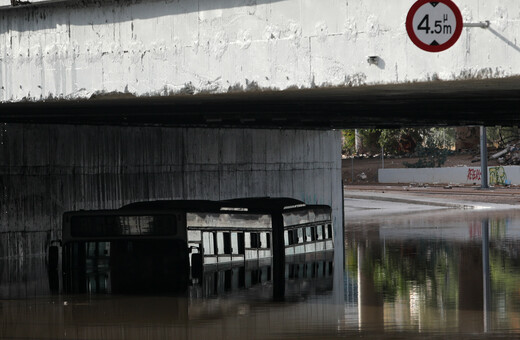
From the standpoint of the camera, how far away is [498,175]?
84938 millimetres

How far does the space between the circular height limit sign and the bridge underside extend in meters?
0.78

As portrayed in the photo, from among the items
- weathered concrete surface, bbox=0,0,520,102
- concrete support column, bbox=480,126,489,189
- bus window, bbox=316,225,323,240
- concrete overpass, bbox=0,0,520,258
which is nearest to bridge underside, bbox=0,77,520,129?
concrete overpass, bbox=0,0,520,258

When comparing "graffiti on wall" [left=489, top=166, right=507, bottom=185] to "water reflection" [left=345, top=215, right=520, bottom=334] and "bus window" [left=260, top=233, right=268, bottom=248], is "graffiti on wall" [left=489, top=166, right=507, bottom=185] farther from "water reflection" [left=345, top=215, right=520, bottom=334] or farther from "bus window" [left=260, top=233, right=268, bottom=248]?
"bus window" [left=260, top=233, right=268, bottom=248]

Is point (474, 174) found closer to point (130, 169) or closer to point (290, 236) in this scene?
point (130, 169)

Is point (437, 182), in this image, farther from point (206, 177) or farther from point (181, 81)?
point (181, 81)

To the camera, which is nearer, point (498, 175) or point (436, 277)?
point (436, 277)

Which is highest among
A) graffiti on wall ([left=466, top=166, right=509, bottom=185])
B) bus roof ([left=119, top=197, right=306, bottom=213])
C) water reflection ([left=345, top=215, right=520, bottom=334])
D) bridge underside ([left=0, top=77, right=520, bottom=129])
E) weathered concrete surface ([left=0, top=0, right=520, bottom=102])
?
weathered concrete surface ([left=0, top=0, right=520, bottom=102])

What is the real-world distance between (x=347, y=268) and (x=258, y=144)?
46.2 feet

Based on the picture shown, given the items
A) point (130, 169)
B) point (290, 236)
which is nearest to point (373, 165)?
point (130, 169)

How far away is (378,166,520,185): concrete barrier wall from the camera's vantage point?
84.2m

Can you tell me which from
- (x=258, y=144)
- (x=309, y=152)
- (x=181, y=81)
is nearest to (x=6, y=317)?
(x=181, y=81)

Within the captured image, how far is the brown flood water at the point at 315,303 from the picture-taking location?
58.4 ft

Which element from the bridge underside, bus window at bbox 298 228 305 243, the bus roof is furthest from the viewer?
bus window at bbox 298 228 305 243

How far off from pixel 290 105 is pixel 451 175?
6584 centimetres
